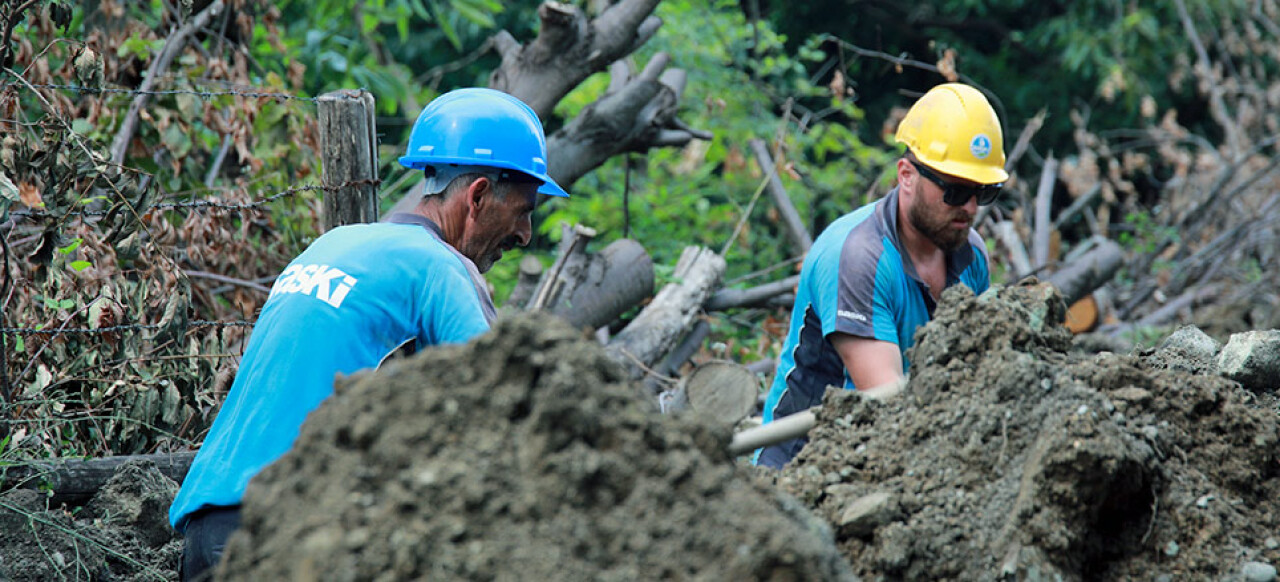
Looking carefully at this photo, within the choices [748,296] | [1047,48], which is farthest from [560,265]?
[1047,48]

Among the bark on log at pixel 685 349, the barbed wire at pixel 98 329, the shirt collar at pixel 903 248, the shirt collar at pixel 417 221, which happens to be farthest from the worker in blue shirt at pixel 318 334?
the bark on log at pixel 685 349

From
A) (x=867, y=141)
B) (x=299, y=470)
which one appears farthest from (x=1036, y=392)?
(x=867, y=141)

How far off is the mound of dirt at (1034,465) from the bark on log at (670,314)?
3694mm

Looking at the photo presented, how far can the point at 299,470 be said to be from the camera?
181cm

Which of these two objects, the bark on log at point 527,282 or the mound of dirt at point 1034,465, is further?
the bark on log at point 527,282

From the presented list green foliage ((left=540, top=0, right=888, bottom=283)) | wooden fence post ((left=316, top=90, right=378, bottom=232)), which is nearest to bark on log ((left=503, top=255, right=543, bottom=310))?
wooden fence post ((left=316, top=90, right=378, bottom=232))

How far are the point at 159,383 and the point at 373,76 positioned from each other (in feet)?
16.2

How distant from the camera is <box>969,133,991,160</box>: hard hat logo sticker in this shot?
12.1 feet

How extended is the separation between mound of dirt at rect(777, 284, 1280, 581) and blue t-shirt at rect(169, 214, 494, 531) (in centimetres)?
90

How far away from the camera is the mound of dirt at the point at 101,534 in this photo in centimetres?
350

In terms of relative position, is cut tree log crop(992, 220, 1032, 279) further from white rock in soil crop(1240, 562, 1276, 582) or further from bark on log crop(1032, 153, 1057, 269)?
white rock in soil crop(1240, 562, 1276, 582)

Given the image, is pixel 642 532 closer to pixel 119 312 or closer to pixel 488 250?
pixel 488 250

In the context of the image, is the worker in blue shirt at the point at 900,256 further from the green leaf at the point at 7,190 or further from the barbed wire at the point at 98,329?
the green leaf at the point at 7,190

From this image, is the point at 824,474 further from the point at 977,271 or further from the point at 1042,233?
the point at 1042,233
